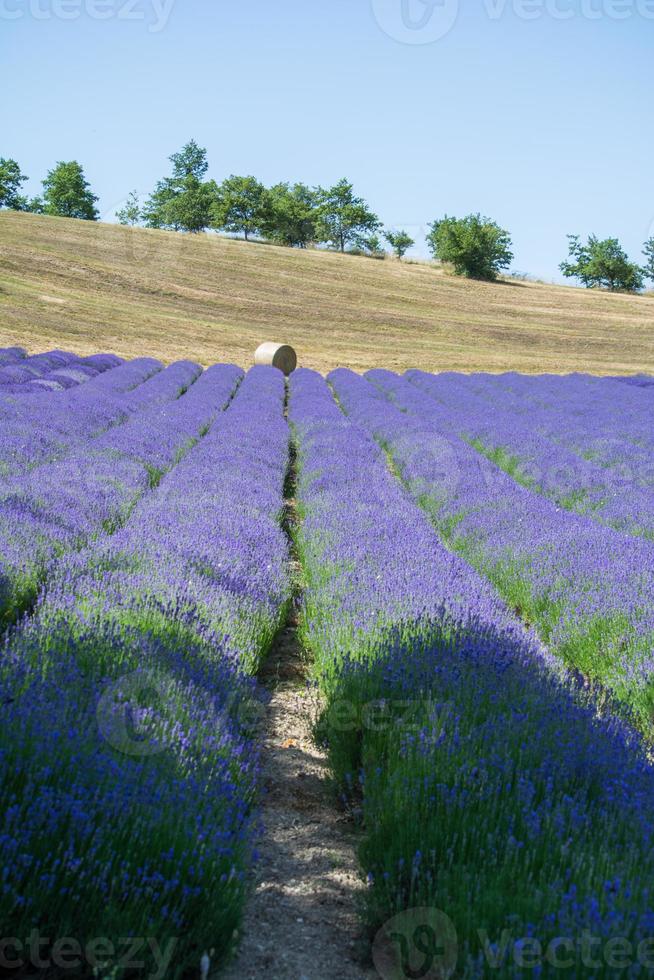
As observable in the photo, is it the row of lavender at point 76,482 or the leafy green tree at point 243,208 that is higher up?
the leafy green tree at point 243,208

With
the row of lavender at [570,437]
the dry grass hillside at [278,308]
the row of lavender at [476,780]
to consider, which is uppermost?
A: the dry grass hillside at [278,308]

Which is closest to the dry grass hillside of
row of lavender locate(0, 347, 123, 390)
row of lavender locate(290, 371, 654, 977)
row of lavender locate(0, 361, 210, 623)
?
row of lavender locate(0, 347, 123, 390)

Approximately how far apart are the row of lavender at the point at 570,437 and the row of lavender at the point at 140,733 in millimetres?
3775

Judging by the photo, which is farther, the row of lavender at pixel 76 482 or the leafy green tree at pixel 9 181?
the leafy green tree at pixel 9 181

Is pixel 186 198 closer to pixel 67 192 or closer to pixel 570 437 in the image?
pixel 67 192

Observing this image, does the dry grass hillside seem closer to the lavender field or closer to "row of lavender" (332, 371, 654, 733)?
"row of lavender" (332, 371, 654, 733)

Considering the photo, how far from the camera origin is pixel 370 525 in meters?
5.57

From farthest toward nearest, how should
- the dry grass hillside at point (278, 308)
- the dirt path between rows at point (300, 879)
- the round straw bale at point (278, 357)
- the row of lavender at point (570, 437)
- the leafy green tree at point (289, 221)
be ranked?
the leafy green tree at point (289, 221) < the dry grass hillside at point (278, 308) < the round straw bale at point (278, 357) < the row of lavender at point (570, 437) < the dirt path between rows at point (300, 879)

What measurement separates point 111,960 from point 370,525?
3.98 meters

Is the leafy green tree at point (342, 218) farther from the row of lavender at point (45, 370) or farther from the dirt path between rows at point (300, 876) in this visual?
the dirt path between rows at point (300, 876)

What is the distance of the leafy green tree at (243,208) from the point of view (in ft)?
161

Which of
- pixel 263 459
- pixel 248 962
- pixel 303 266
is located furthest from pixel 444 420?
pixel 303 266

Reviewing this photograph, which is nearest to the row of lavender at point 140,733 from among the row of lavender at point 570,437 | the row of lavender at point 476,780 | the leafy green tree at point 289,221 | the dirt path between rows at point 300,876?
the dirt path between rows at point 300,876

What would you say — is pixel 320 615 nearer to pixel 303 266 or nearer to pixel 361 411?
pixel 361 411
